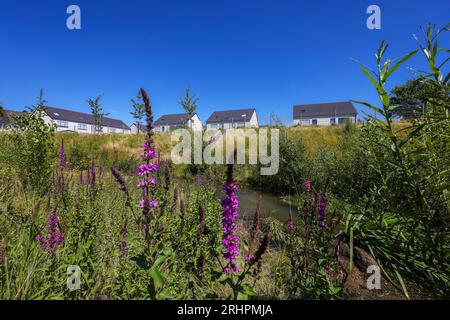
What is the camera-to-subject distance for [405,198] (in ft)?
5.69

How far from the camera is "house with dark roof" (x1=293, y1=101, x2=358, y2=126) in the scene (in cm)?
5719

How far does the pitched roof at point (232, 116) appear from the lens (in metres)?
66.2

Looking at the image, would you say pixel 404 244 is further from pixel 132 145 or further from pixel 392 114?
pixel 132 145

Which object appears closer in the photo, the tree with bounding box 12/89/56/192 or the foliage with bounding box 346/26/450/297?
the foliage with bounding box 346/26/450/297

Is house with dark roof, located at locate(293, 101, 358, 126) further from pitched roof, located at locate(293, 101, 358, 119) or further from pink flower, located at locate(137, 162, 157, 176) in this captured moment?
pink flower, located at locate(137, 162, 157, 176)

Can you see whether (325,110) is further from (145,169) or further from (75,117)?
(75,117)

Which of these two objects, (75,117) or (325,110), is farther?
(75,117)

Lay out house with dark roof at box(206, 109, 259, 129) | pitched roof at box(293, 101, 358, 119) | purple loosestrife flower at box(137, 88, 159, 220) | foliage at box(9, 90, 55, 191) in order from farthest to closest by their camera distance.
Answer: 1. house with dark roof at box(206, 109, 259, 129)
2. pitched roof at box(293, 101, 358, 119)
3. foliage at box(9, 90, 55, 191)
4. purple loosestrife flower at box(137, 88, 159, 220)

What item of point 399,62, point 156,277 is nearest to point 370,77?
point 399,62

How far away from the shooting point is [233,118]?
219 ft

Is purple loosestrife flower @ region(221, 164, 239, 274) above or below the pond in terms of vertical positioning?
above

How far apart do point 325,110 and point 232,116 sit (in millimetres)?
26341

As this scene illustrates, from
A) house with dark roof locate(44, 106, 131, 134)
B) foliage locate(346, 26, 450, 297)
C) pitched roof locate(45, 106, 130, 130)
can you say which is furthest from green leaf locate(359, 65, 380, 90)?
pitched roof locate(45, 106, 130, 130)
